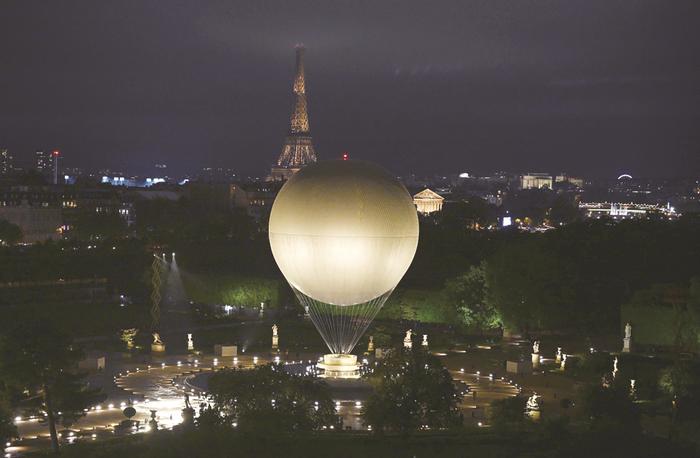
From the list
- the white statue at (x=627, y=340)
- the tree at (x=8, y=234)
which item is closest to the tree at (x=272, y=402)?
the white statue at (x=627, y=340)

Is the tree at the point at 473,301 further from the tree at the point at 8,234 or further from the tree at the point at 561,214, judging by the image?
the tree at the point at 561,214

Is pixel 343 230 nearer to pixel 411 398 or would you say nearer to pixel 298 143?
pixel 411 398

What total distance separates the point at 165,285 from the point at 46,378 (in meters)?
36.7

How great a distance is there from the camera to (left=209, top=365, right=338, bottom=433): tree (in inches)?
1152

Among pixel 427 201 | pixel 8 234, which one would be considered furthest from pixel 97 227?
pixel 427 201

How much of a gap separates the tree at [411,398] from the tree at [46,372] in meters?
7.57

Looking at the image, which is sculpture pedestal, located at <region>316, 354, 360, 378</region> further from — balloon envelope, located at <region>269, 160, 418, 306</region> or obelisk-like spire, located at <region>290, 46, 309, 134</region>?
obelisk-like spire, located at <region>290, 46, 309, 134</region>

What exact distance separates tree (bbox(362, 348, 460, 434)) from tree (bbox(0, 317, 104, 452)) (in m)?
7.57

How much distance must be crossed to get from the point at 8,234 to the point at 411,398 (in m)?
66.4

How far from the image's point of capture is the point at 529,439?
29.9m

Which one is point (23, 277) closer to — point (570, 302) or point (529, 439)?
point (570, 302)

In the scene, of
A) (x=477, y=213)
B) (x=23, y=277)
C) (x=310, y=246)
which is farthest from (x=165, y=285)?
(x=477, y=213)

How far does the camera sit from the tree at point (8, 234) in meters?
91.0

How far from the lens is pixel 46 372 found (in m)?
31.4
